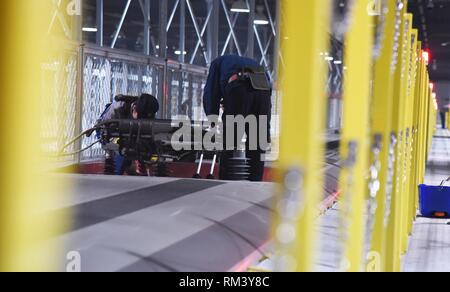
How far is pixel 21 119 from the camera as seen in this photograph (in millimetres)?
1239

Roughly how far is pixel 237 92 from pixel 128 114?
4.35 feet

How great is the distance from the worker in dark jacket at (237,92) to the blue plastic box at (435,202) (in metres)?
1.81

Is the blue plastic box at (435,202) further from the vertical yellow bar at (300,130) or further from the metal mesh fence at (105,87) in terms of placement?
the vertical yellow bar at (300,130)

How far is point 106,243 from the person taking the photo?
3652 mm

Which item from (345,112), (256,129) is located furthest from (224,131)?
(345,112)

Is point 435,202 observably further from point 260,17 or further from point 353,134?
point 260,17

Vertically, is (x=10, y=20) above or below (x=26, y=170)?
above

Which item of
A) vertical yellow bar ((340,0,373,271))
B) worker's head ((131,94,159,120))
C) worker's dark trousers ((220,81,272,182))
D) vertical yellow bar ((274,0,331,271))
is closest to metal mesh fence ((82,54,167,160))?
worker's head ((131,94,159,120))

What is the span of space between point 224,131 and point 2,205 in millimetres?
6284

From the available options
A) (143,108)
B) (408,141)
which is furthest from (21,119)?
(143,108)

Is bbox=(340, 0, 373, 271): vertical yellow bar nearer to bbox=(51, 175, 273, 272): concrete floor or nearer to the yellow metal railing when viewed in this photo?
the yellow metal railing

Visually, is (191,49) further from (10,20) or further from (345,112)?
(10,20)

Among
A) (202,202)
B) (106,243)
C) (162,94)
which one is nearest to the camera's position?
(106,243)

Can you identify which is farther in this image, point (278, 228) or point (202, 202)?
point (202, 202)
